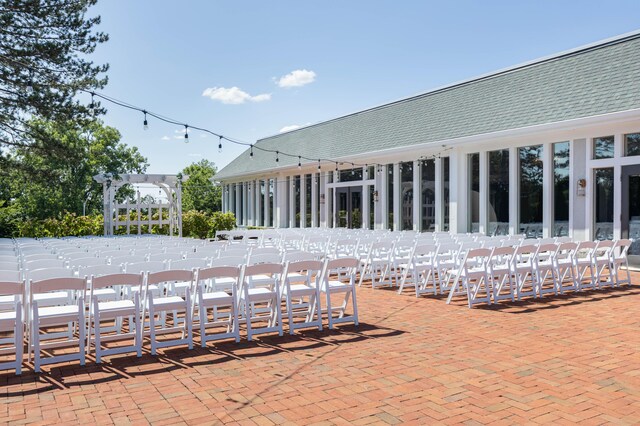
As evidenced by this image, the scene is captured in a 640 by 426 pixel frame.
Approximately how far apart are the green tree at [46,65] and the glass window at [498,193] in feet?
38.9

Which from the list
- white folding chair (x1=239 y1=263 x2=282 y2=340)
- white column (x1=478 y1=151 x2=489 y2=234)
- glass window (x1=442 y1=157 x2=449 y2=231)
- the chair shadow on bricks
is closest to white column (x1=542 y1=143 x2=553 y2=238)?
white column (x1=478 y1=151 x2=489 y2=234)

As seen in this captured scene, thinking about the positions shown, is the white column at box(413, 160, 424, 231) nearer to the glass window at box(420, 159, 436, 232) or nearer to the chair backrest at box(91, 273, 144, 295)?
the glass window at box(420, 159, 436, 232)

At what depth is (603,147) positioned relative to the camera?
43.7ft

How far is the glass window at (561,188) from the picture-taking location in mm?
14156

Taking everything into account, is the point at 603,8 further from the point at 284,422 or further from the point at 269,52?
the point at 284,422

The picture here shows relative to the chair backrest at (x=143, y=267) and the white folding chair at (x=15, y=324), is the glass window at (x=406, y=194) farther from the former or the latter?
the white folding chair at (x=15, y=324)

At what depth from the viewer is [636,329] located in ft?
22.6

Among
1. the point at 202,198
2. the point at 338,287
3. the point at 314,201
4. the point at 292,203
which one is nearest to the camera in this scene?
the point at 338,287

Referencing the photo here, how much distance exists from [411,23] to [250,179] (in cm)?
1452

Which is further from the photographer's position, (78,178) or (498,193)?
(78,178)

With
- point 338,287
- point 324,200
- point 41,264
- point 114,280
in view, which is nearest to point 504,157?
point 324,200

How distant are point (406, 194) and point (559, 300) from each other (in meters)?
10.9

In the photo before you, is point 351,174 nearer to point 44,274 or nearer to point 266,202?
point 266,202

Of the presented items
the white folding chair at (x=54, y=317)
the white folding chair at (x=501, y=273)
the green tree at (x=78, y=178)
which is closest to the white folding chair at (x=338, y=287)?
the white folding chair at (x=501, y=273)
